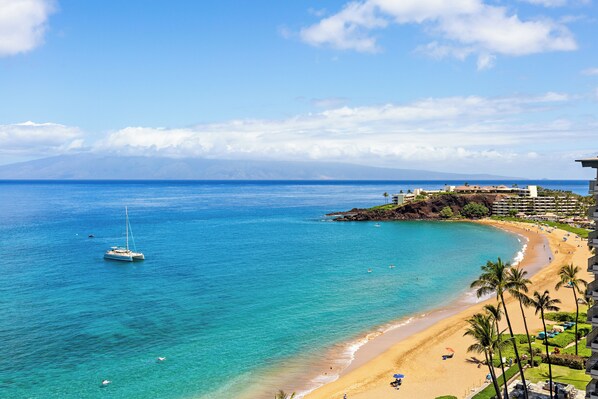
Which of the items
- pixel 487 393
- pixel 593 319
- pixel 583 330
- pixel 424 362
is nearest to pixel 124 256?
pixel 424 362

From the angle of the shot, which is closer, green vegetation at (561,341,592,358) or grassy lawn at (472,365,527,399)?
grassy lawn at (472,365,527,399)

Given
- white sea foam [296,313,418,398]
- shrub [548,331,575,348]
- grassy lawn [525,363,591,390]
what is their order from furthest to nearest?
shrub [548,331,575,348]
white sea foam [296,313,418,398]
grassy lawn [525,363,591,390]

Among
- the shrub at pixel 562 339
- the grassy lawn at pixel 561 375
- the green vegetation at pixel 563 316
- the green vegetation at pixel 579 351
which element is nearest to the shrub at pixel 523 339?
the shrub at pixel 562 339

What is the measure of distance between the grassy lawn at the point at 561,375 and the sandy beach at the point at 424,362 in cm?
460

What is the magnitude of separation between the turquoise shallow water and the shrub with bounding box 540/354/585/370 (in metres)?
22.1

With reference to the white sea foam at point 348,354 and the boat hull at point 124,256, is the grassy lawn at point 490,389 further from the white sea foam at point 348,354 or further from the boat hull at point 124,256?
the boat hull at point 124,256

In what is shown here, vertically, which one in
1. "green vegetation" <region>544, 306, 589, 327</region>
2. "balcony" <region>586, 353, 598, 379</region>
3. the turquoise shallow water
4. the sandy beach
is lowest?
the sandy beach

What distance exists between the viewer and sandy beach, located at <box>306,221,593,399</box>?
4600 centimetres

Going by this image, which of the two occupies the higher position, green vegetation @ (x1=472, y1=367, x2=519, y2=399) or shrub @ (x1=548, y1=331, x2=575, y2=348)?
shrub @ (x1=548, y1=331, x2=575, y2=348)

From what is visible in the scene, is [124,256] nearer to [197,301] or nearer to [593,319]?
[197,301]

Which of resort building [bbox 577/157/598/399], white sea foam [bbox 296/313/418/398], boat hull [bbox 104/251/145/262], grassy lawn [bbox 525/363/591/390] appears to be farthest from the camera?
boat hull [bbox 104/251/145/262]

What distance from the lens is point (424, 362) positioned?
53.2 m

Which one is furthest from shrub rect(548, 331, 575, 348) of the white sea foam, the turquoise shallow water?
the turquoise shallow water

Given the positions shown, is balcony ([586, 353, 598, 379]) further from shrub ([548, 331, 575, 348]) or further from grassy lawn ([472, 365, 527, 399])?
shrub ([548, 331, 575, 348])
